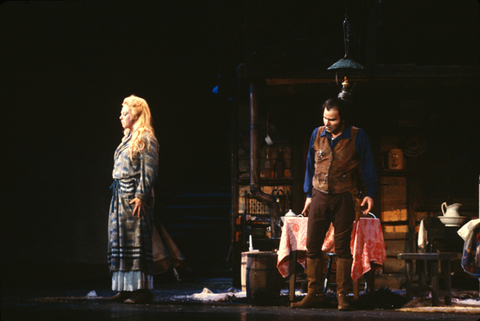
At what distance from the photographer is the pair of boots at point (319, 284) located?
17.8ft

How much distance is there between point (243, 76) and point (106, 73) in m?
3.81

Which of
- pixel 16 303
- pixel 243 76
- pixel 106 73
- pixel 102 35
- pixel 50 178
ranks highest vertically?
pixel 102 35

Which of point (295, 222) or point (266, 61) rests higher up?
point (266, 61)

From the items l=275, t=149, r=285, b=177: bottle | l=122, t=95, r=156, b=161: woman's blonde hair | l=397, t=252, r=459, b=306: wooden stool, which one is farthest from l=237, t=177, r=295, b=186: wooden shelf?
l=122, t=95, r=156, b=161: woman's blonde hair

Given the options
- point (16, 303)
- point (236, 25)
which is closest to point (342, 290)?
point (16, 303)

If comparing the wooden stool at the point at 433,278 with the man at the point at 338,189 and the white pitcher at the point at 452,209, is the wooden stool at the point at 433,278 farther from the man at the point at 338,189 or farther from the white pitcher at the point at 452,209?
the white pitcher at the point at 452,209

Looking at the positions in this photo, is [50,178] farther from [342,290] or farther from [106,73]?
[342,290]

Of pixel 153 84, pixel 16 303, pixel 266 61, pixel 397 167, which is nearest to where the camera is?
pixel 16 303

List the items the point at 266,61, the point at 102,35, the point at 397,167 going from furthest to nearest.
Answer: the point at 102,35 < the point at 397,167 < the point at 266,61

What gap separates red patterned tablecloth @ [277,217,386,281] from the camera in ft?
19.6

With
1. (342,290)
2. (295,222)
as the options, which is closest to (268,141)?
(295,222)

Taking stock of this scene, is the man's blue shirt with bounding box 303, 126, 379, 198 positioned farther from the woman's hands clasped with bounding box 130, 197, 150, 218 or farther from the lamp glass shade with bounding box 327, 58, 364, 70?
the woman's hands clasped with bounding box 130, 197, 150, 218

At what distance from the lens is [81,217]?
9836mm

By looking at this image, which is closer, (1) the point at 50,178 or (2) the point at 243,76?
(2) the point at 243,76
